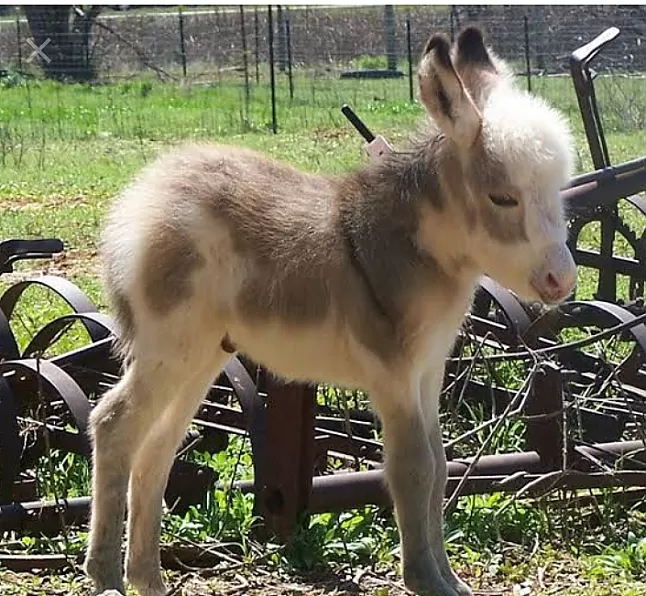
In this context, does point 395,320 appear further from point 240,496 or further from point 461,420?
point 461,420

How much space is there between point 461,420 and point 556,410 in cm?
107

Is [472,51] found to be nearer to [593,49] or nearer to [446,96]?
[446,96]

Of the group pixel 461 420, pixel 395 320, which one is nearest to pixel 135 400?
pixel 395 320

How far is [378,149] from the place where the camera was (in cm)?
486

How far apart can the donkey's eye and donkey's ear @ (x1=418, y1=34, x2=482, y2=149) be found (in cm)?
21

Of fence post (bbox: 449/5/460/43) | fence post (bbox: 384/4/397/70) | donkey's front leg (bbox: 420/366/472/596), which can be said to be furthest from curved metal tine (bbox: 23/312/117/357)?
fence post (bbox: 384/4/397/70)

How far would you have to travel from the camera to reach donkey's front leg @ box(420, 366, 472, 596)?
15.4 feet

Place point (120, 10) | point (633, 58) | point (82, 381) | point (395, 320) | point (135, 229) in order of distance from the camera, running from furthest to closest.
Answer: point (120, 10) < point (633, 58) < point (82, 381) < point (135, 229) < point (395, 320)

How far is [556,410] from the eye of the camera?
5.97m

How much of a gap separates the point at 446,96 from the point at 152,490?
1.80 meters

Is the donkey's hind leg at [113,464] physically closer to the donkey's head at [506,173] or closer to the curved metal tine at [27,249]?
the donkey's head at [506,173]

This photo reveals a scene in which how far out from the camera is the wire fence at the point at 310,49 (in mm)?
22016

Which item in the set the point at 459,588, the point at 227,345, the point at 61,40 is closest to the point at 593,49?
the point at 227,345

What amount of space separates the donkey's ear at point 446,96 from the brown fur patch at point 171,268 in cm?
95
